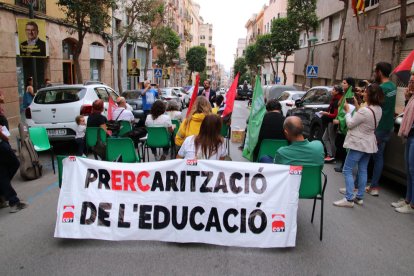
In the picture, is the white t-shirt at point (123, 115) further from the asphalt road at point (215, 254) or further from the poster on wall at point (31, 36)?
the poster on wall at point (31, 36)

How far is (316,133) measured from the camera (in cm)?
1042

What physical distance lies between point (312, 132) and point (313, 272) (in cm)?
702

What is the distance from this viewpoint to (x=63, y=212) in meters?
4.48

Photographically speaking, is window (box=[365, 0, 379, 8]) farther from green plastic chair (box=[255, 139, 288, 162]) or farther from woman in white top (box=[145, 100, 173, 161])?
green plastic chair (box=[255, 139, 288, 162])

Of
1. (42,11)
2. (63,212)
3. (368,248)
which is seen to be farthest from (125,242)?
(42,11)

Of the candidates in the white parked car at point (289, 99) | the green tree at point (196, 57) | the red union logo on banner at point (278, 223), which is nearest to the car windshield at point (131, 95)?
the white parked car at point (289, 99)

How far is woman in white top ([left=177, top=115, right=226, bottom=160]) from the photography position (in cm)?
489

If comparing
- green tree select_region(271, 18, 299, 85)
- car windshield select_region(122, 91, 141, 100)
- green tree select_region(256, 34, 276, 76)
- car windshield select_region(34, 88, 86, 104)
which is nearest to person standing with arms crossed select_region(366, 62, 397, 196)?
car windshield select_region(34, 88, 86, 104)

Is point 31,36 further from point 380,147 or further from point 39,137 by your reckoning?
point 380,147

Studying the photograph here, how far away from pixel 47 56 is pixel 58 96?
10.3 meters

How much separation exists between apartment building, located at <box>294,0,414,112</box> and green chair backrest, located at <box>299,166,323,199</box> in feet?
29.4

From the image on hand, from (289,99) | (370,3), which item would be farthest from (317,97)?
(370,3)

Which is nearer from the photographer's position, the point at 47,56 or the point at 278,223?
the point at 278,223

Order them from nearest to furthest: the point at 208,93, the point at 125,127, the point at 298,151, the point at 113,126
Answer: the point at 298,151 → the point at 113,126 → the point at 125,127 → the point at 208,93
